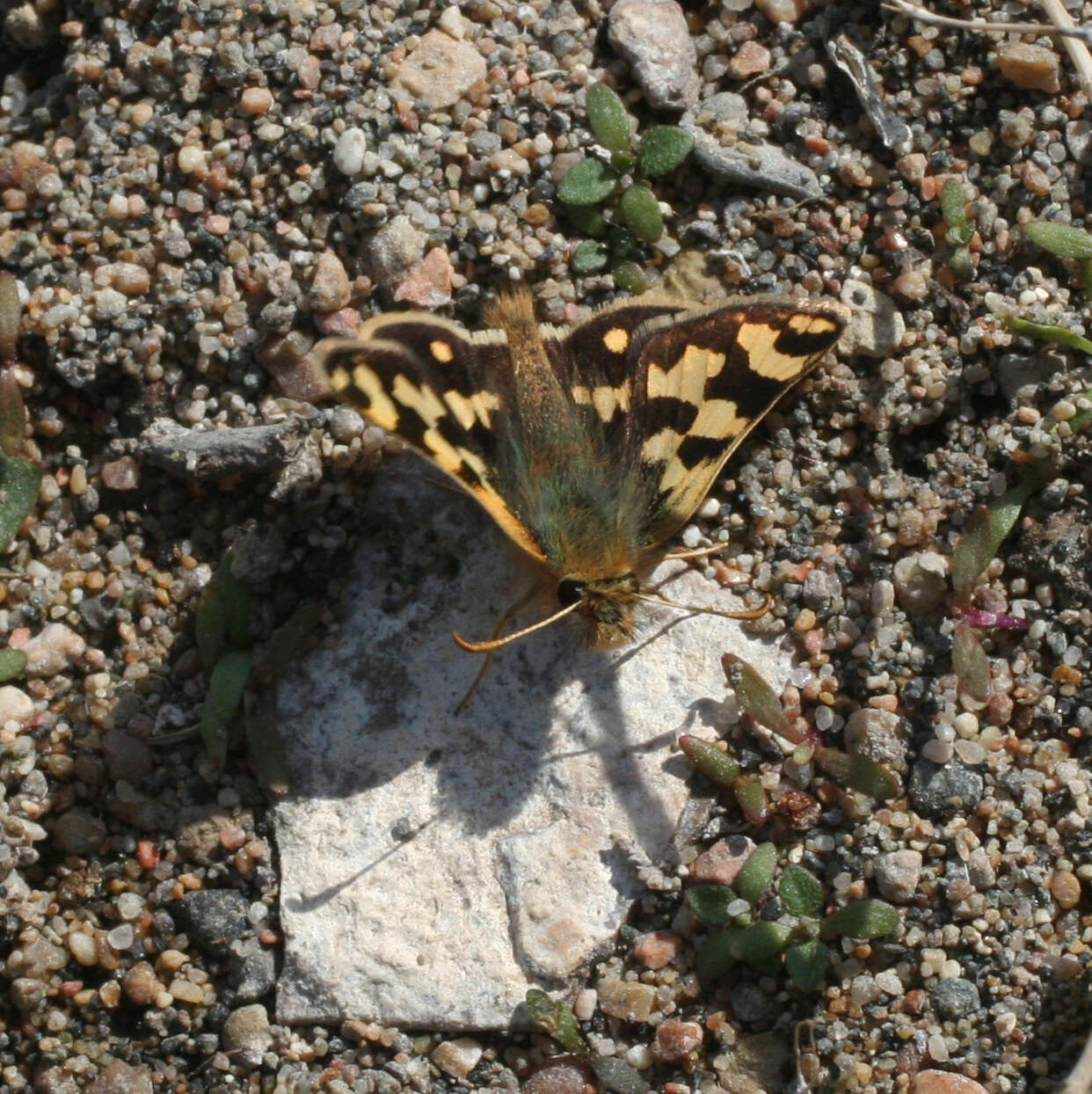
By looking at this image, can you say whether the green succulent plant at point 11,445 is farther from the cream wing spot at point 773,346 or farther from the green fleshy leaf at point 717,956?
the green fleshy leaf at point 717,956

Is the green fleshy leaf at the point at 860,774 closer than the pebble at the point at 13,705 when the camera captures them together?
Yes

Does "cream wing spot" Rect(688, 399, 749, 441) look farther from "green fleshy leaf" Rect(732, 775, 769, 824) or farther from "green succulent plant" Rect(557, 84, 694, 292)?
"green fleshy leaf" Rect(732, 775, 769, 824)

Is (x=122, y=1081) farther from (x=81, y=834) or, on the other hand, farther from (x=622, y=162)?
(x=622, y=162)

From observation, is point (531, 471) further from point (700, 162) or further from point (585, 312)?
point (700, 162)

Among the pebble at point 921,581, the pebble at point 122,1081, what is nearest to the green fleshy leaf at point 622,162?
the pebble at point 921,581

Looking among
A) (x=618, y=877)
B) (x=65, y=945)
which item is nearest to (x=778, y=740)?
(x=618, y=877)

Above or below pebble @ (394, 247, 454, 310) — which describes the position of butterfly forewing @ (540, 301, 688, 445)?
below

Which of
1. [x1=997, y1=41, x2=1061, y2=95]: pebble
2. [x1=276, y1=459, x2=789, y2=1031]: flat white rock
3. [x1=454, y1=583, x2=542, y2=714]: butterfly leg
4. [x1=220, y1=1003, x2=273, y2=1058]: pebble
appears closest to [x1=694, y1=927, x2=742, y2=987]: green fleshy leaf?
[x1=276, y1=459, x2=789, y2=1031]: flat white rock
